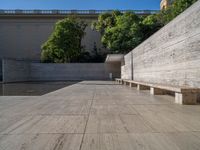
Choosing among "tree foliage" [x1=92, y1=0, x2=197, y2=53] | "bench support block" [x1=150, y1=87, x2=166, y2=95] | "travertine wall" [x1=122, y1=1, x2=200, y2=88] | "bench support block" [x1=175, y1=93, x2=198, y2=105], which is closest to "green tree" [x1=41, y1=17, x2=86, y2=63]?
"tree foliage" [x1=92, y1=0, x2=197, y2=53]

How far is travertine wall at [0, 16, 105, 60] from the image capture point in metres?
44.0

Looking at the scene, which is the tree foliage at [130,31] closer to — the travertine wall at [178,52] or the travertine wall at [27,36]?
the travertine wall at [27,36]

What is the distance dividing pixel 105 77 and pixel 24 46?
16.4 m

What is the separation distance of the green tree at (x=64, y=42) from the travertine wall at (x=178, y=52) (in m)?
23.2

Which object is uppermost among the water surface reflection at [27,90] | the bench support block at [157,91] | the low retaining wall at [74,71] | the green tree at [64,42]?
the green tree at [64,42]

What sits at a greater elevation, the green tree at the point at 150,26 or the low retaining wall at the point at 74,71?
the green tree at the point at 150,26

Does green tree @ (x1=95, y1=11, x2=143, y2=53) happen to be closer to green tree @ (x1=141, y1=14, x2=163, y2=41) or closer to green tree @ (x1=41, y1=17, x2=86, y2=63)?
green tree @ (x1=141, y1=14, x2=163, y2=41)

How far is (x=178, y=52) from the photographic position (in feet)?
27.3

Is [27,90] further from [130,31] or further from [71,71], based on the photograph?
[71,71]

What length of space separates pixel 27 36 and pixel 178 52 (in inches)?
1537

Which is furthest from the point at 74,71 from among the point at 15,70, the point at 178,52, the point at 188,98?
the point at 188,98

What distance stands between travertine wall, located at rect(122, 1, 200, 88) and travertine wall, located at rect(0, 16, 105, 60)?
32254mm

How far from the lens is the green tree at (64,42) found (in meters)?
34.7

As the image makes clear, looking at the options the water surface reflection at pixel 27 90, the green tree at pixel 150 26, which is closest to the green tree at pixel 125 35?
the green tree at pixel 150 26
